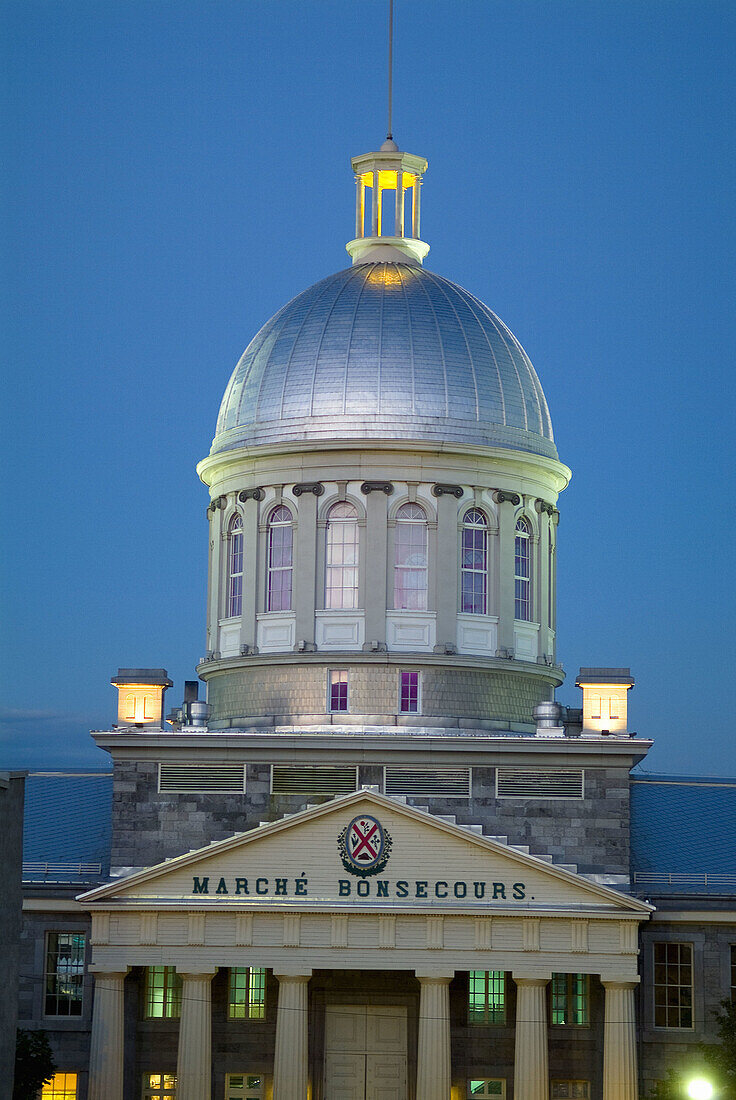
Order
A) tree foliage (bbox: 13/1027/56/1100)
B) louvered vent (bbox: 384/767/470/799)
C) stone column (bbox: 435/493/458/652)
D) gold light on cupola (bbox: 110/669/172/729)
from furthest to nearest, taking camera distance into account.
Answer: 1. stone column (bbox: 435/493/458/652)
2. gold light on cupola (bbox: 110/669/172/729)
3. louvered vent (bbox: 384/767/470/799)
4. tree foliage (bbox: 13/1027/56/1100)

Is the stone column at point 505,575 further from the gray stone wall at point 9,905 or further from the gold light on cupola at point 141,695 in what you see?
the gray stone wall at point 9,905

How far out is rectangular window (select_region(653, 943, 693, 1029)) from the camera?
193 feet

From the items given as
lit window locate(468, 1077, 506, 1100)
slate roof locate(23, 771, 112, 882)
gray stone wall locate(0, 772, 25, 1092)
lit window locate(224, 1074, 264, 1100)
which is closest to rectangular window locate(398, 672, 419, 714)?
slate roof locate(23, 771, 112, 882)

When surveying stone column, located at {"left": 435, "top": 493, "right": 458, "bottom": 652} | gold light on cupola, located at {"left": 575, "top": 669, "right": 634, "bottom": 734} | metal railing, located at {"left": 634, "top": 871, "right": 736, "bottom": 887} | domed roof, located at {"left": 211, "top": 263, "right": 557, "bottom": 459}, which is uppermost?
domed roof, located at {"left": 211, "top": 263, "right": 557, "bottom": 459}

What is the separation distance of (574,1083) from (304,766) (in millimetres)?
11268

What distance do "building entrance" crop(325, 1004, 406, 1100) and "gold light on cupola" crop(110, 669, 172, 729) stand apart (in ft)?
31.2

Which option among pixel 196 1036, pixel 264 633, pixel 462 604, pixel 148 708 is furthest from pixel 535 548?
pixel 196 1036

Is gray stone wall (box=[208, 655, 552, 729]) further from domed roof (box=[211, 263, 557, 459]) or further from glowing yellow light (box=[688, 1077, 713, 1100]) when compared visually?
glowing yellow light (box=[688, 1077, 713, 1100])

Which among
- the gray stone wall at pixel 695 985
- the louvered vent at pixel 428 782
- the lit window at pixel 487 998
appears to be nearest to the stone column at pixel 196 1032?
the louvered vent at pixel 428 782

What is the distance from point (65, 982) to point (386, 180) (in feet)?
88.7

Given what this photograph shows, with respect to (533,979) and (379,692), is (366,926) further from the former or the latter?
(379,692)

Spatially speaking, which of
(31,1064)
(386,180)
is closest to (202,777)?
(31,1064)

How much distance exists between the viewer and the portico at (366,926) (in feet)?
186

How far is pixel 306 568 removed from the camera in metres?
63.8
